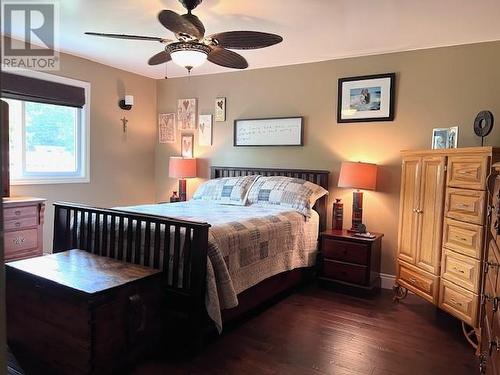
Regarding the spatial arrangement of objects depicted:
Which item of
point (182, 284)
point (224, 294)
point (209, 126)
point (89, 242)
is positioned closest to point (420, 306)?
point (224, 294)

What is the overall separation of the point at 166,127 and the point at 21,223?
235cm

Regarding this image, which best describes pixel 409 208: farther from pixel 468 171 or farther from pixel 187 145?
pixel 187 145

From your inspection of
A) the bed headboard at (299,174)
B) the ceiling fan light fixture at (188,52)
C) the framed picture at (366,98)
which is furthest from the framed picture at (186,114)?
the ceiling fan light fixture at (188,52)

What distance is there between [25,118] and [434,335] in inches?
166

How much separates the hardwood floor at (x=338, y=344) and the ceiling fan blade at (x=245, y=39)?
2.05 meters

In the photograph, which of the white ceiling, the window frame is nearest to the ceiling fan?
the white ceiling

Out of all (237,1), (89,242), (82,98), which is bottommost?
(89,242)

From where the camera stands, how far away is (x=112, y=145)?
474cm

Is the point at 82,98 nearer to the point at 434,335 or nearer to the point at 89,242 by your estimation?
the point at 89,242

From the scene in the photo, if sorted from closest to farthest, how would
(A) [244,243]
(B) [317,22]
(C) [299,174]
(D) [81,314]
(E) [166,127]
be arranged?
(D) [81,314]
(A) [244,243]
(B) [317,22]
(C) [299,174]
(E) [166,127]

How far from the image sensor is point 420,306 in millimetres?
3301

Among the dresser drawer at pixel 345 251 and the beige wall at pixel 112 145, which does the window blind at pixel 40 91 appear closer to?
the beige wall at pixel 112 145

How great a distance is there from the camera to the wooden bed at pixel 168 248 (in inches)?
89.8

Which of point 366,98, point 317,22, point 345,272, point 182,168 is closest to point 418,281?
point 345,272
